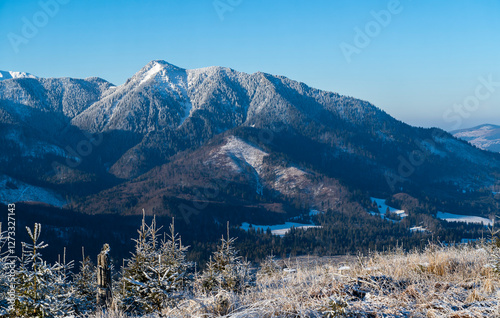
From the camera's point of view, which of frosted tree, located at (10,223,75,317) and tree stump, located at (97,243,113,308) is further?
tree stump, located at (97,243,113,308)

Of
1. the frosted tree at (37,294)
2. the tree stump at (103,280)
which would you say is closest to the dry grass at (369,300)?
the frosted tree at (37,294)

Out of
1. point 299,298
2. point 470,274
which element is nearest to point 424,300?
point 299,298

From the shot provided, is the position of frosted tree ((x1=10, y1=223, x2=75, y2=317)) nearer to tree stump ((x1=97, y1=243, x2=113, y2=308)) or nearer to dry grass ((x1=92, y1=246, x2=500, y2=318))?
dry grass ((x1=92, y1=246, x2=500, y2=318))

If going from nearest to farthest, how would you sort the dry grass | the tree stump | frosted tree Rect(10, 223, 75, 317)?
the dry grass → frosted tree Rect(10, 223, 75, 317) → the tree stump

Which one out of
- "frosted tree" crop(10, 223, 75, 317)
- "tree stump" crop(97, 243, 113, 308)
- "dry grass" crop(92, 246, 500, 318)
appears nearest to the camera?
"dry grass" crop(92, 246, 500, 318)

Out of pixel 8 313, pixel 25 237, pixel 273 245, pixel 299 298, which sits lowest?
pixel 273 245

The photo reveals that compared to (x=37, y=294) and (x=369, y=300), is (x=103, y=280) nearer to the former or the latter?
(x=37, y=294)

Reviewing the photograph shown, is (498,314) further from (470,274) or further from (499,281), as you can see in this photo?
(470,274)

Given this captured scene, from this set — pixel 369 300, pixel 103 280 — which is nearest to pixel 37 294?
pixel 103 280

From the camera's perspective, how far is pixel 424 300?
6.39 meters

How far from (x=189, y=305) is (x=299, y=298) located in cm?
210

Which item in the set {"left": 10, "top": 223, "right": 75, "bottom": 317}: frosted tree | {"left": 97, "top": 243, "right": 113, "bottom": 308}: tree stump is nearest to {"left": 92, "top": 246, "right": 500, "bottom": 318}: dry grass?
{"left": 10, "top": 223, "right": 75, "bottom": 317}: frosted tree

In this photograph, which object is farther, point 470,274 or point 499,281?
point 470,274

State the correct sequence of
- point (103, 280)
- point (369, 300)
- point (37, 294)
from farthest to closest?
point (103, 280) < point (37, 294) < point (369, 300)
